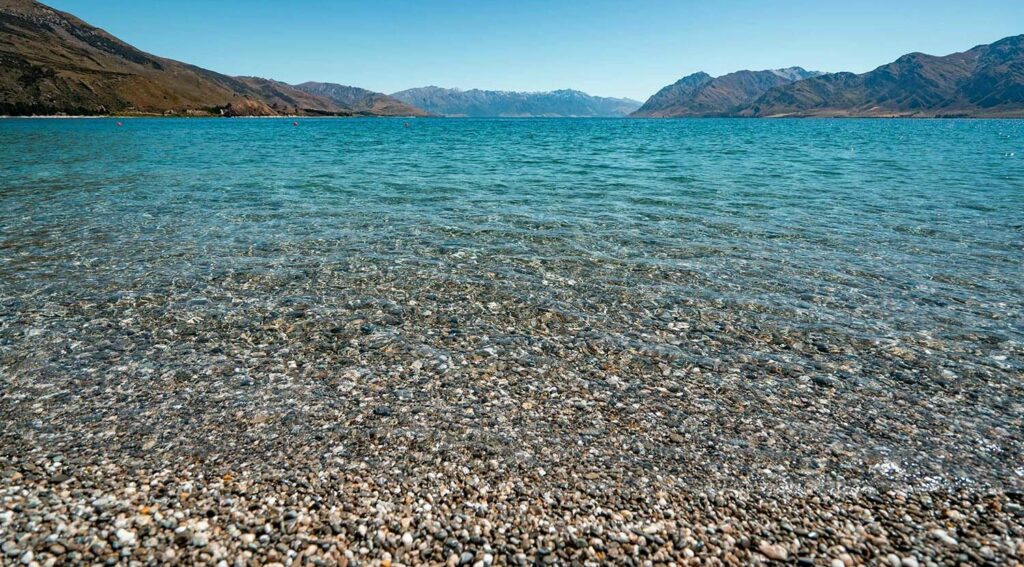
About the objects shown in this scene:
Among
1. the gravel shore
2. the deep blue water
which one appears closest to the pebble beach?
the gravel shore

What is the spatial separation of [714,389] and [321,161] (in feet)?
146

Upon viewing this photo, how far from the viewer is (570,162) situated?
156 ft

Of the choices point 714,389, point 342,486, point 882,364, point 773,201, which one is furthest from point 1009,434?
point 773,201

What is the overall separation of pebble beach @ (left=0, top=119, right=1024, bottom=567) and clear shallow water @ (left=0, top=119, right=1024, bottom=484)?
0.26ft

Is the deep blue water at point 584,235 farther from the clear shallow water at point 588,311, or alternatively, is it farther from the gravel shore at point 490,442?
the gravel shore at point 490,442

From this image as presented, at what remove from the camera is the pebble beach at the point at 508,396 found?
5.75 m

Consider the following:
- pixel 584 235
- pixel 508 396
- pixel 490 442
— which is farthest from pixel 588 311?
pixel 584 235

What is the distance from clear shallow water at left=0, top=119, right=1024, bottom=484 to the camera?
7852 millimetres

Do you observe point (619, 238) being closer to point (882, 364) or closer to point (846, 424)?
point (882, 364)

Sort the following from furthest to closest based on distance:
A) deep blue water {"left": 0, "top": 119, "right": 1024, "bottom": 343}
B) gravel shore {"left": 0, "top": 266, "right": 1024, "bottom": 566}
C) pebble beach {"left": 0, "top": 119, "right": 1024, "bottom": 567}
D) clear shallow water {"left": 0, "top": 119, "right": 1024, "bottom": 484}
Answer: deep blue water {"left": 0, "top": 119, "right": 1024, "bottom": 343} < clear shallow water {"left": 0, "top": 119, "right": 1024, "bottom": 484} < pebble beach {"left": 0, "top": 119, "right": 1024, "bottom": 567} < gravel shore {"left": 0, "top": 266, "right": 1024, "bottom": 566}

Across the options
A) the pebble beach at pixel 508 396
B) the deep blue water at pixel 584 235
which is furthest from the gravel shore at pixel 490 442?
the deep blue water at pixel 584 235

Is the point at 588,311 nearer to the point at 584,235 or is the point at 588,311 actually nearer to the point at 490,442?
the point at 490,442

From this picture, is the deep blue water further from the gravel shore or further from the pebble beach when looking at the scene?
the gravel shore

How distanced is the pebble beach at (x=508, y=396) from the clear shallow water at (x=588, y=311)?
8 centimetres
